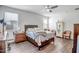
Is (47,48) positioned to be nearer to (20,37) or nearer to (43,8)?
(20,37)

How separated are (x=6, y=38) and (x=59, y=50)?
1001mm

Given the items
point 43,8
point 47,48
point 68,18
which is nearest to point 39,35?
point 47,48

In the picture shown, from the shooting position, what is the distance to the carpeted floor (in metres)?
1.48

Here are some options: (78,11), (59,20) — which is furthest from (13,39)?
(78,11)

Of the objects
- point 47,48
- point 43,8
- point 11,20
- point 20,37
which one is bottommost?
point 47,48

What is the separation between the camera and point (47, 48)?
61.1 inches

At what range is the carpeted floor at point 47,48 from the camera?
148 cm

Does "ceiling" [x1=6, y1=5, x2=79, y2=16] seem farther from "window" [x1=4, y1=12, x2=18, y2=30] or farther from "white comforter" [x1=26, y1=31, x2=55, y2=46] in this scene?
"white comforter" [x1=26, y1=31, x2=55, y2=46]

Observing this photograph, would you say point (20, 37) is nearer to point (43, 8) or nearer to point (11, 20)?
point (11, 20)

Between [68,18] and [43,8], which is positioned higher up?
[43,8]

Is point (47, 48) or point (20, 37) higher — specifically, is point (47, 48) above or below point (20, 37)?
below

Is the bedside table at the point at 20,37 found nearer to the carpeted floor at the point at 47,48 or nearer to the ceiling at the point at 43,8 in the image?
the carpeted floor at the point at 47,48

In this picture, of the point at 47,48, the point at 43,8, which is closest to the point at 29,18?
the point at 43,8

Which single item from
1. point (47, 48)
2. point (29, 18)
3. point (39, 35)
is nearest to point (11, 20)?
point (29, 18)
